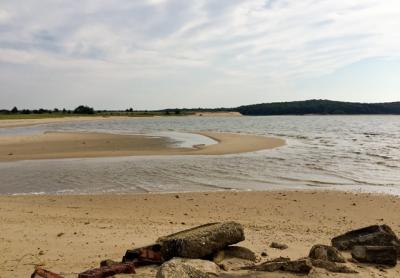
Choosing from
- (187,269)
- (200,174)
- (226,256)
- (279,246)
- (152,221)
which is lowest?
(200,174)

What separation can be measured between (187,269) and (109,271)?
0.99m

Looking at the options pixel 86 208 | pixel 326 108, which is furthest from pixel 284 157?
pixel 326 108

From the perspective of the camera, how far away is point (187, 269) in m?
4.73

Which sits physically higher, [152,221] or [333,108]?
[333,108]

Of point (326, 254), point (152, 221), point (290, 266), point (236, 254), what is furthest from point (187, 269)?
point (152, 221)

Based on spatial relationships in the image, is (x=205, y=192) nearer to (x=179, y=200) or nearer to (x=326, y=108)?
(x=179, y=200)

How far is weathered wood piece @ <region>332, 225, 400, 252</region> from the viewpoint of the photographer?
6168 mm

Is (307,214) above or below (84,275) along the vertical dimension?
below

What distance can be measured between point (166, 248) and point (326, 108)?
576 feet

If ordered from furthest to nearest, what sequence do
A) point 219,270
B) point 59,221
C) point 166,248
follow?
point 59,221
point 166,248
point 219,270

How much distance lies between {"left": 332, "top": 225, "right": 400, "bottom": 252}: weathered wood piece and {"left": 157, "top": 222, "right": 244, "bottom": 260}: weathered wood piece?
1670mm

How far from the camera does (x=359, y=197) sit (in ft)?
39.9

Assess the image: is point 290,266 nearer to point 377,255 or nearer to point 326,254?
point 326,254

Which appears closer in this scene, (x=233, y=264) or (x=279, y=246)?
(x=233, y=264)
